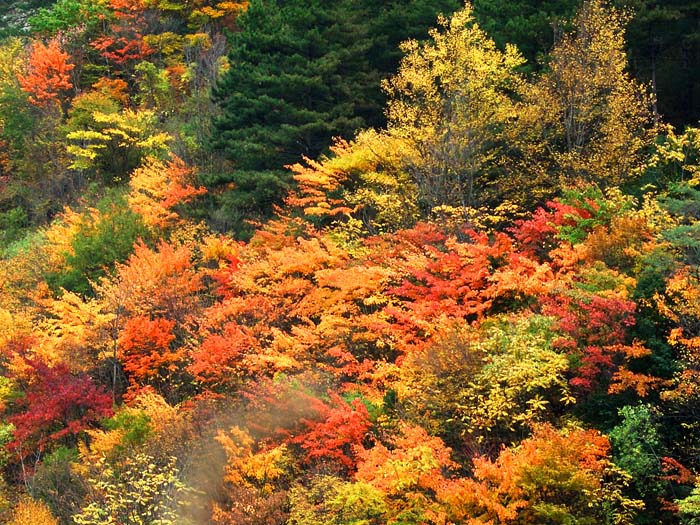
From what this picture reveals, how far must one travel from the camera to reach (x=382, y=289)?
963 inches

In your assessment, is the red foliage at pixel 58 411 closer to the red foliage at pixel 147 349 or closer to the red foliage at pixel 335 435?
the red foliage at pixel 147 349

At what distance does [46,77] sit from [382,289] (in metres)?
38.9

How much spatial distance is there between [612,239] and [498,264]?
3.98 meters

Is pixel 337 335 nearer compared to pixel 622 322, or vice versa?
pixel 622 322

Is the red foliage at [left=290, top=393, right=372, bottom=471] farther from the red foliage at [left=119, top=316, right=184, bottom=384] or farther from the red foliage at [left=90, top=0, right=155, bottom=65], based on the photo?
the red foliage at [left=90, top=0, right=155, bottom=65]

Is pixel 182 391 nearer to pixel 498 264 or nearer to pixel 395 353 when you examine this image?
pixel 395 353

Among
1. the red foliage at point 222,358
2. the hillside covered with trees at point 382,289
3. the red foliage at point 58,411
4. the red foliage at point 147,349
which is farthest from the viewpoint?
the red foliage at point 147,349

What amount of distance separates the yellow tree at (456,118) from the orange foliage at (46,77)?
3256 cm

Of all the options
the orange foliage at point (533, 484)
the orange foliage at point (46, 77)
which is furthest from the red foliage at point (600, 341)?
the orange foliage at point (46, 77)

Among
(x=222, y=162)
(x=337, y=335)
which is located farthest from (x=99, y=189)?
(x=337, y=335)

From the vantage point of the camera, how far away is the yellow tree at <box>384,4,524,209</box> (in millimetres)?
28234

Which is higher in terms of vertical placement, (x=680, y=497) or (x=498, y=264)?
(x=498, y=264)

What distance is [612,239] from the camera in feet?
67.9

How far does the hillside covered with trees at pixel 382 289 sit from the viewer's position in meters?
16.7
